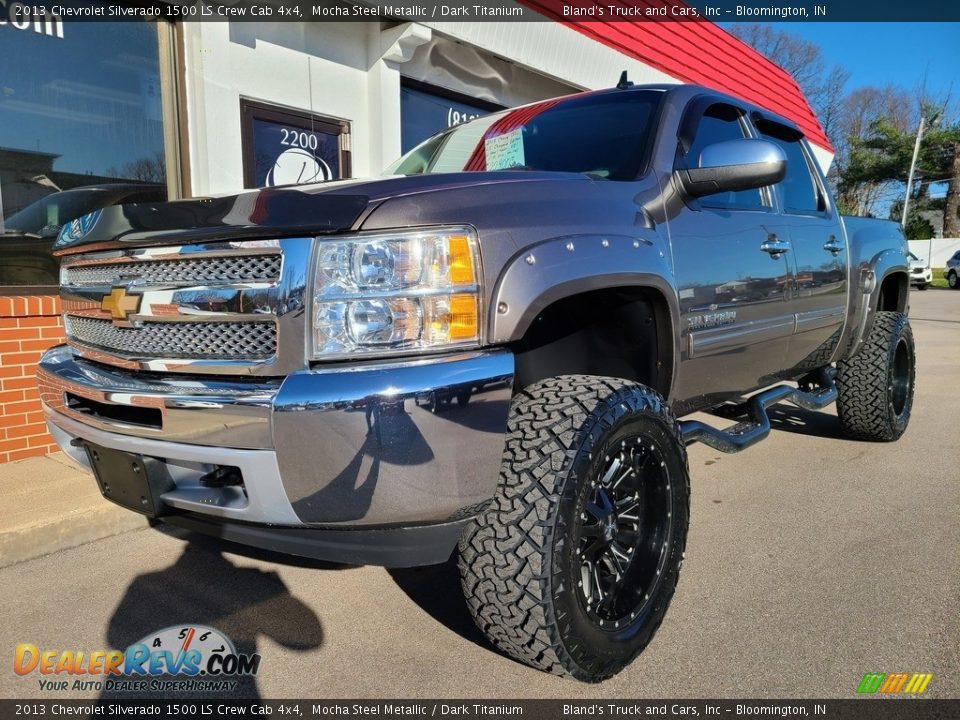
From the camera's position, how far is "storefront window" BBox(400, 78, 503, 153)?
276 inches

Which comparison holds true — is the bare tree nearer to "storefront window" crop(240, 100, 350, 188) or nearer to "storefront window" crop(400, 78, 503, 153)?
"storefront window" crop(240, 100, 350, 188)

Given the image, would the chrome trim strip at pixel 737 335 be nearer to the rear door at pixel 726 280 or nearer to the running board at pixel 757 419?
the rear door at pixel 726 280

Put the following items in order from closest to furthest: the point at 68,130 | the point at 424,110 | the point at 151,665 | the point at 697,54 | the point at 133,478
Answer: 1. the point at 133,478
2. the point at 151,665
3. the point at 68,130
4. the point at 424,110
5. the point at 697,54

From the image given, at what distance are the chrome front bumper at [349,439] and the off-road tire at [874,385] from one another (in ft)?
11.6

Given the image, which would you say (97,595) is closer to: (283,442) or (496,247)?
(283,442)

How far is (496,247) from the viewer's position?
72.4 inches

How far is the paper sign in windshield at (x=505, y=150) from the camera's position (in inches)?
116

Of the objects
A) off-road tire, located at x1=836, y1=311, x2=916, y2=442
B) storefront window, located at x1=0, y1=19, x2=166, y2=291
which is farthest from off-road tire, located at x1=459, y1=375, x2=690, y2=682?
storefront window, located at x1=0, y1=19, x2=166, y2=291

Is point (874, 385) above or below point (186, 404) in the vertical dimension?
below

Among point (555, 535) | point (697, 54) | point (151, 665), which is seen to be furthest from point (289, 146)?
point (697, 54)

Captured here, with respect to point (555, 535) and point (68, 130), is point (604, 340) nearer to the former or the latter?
point (555, 535)

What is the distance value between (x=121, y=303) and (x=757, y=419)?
268 centimetres

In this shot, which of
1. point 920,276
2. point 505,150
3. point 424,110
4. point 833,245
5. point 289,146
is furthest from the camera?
point 920,276

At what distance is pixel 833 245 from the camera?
12.5 ft
